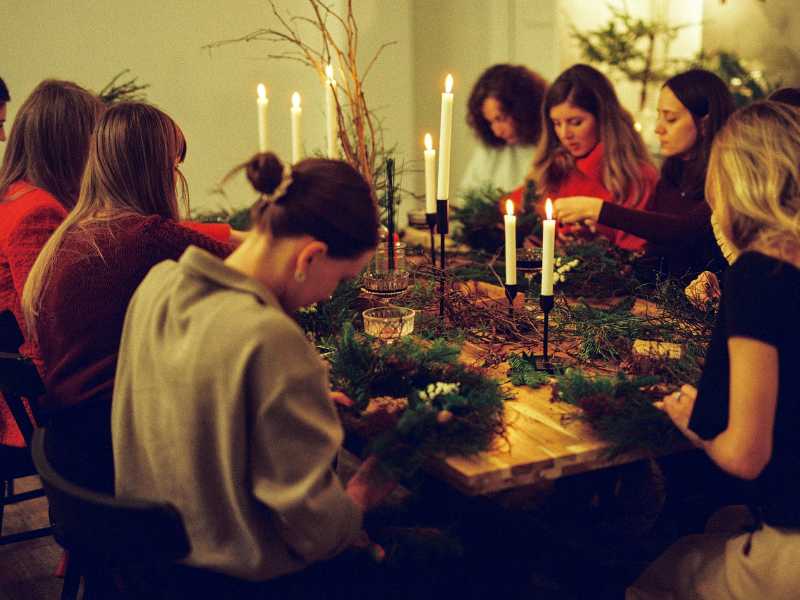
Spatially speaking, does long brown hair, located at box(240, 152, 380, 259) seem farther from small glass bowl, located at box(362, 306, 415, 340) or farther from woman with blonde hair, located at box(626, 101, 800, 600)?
woman with blonde hair, located at box(626, 101, 800, 600)

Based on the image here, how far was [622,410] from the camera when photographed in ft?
3.98

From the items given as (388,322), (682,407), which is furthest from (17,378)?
(682,407)

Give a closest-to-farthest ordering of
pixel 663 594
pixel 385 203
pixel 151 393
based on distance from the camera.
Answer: pixel 151 393 → pixel 663 594 → pixel 385 203

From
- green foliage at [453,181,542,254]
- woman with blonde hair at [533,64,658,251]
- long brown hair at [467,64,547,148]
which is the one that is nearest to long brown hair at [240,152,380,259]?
green foliage at [453,181,542,254]

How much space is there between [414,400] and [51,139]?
140cm

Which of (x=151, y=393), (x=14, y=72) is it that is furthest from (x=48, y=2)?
(x=151, y=393)

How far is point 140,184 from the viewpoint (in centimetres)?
170

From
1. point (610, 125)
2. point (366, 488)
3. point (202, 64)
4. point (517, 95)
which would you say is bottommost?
point (366, 488)

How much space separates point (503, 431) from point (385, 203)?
1448 millimetres

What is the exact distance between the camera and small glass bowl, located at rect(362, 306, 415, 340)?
1.57 metres

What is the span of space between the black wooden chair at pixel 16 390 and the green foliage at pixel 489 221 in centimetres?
154

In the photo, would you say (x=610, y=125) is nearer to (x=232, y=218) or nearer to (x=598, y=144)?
(x=598, y=144)

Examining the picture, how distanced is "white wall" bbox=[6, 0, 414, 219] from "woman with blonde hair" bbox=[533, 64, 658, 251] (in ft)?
6.28

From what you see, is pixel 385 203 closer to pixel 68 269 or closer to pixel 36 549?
pixel 68 269
